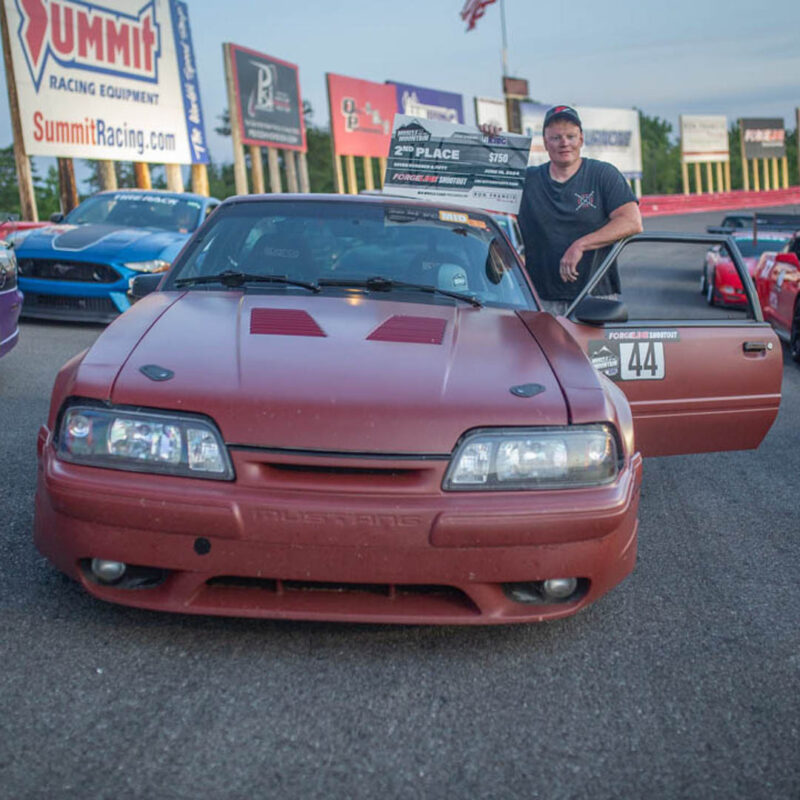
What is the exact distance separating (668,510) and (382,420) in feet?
7.57

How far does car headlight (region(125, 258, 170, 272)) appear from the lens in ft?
31.4

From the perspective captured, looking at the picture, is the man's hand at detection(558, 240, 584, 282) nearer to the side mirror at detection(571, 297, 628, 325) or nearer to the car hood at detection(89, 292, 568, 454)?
the side mirror at detection(571, 297, 628, 325)

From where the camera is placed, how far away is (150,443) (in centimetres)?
274

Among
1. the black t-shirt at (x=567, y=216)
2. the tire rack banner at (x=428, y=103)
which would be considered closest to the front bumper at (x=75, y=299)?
the black t-shirt at (x=567, y=216)

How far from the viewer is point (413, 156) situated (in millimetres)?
6820

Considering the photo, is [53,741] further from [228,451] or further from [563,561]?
[563,561]

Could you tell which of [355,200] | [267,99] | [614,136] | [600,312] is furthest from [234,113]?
[614,136]

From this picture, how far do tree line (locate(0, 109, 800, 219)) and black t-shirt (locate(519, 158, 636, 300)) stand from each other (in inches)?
744

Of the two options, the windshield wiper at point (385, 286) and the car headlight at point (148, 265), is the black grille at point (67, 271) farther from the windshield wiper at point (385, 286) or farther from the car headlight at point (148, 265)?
the windshield wiper at point (385, 286)

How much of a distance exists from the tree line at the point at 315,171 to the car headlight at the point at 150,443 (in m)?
20.9

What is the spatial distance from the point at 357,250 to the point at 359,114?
35.4 m

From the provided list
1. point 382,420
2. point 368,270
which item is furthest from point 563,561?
point 368,270

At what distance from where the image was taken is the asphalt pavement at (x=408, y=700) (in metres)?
2.24

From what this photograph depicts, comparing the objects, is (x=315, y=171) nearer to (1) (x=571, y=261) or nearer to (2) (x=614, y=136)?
(2) (x=614, y=136)
